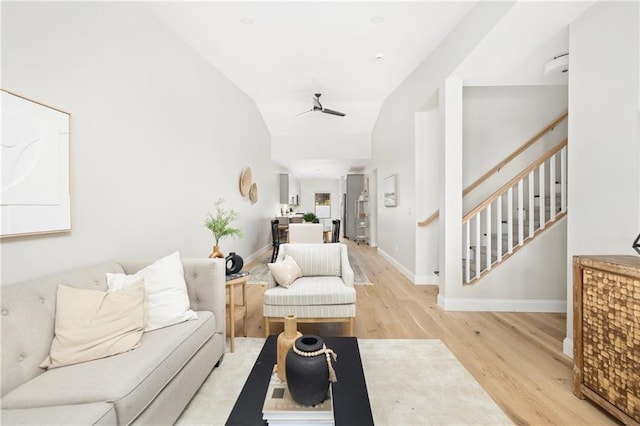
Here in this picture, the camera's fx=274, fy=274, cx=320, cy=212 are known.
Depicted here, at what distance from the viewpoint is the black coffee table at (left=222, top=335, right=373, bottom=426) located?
99 centimetres

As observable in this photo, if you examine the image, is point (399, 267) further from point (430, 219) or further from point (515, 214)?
point (515, 214)

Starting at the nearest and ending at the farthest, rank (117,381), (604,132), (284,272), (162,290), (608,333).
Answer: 1. (117,381)
2. (608,333)
3. (162,290)
4. (604,132)
5. (284,272)

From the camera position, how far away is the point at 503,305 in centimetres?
304

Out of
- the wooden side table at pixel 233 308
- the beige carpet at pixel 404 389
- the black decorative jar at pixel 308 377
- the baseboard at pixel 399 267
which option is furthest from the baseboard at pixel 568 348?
the wooden side table at pixel 233 308

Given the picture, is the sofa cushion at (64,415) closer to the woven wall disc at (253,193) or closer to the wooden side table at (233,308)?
the wooden side table at (233,308)

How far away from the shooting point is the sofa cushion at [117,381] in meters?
1.06

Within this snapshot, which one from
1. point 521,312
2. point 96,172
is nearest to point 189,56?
point 96,172

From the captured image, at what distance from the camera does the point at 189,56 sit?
3.28 meters

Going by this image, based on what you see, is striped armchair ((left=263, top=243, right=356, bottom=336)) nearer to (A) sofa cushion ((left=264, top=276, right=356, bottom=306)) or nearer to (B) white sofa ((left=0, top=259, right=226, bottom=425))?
(A) sofa cushion ((left=264, top=276, right=356, bottom=306))

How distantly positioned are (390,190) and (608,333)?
4.09 metres

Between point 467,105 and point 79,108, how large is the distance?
429 centimetres

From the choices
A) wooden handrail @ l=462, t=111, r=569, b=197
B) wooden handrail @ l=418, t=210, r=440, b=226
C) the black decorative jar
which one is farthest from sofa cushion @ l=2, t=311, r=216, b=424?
wooden handrail @ l=462, t=111, r=569, b=197

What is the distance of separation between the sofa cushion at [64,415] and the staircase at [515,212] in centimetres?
325

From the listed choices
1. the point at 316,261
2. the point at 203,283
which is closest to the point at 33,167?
the point at 203,283
